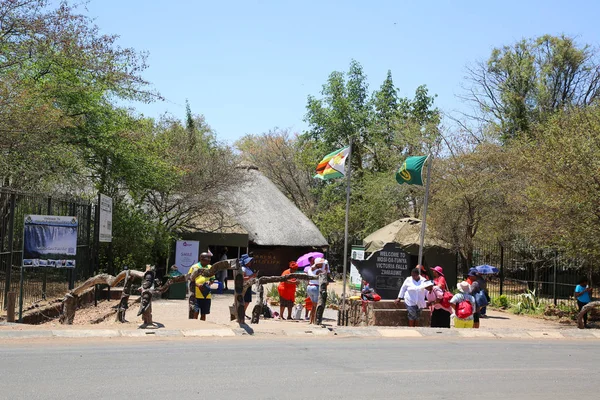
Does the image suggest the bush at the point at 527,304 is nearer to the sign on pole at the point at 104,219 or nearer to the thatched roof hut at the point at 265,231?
the thatched roof hut at the point at 265,231

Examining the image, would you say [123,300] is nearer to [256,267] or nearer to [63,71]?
[63,71]

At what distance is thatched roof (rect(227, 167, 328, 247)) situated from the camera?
34281 millimetres

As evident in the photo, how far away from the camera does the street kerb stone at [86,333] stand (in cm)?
1085

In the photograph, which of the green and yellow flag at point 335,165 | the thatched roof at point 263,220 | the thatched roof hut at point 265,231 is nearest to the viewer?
the green and yellow flag at point 335,165

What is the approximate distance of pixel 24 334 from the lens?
1058cm

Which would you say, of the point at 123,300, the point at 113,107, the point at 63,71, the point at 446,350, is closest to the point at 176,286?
the point at 113,107

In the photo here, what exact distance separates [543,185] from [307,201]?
33.5m

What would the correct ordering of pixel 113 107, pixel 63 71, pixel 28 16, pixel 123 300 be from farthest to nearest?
pixel 113 107 → pixel 63 71 → pixel 28 16 → pixel 123 300

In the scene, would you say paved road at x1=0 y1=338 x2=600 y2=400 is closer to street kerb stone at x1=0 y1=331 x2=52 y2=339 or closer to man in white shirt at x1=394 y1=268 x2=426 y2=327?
street kerb stone at x1=0 y1=331 x2=52 y2=339

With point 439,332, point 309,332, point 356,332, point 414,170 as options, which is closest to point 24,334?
point 309,332

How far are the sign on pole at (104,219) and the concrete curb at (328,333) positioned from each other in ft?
25.6

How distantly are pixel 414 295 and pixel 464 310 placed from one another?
1088 mm

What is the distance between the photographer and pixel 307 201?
169ft

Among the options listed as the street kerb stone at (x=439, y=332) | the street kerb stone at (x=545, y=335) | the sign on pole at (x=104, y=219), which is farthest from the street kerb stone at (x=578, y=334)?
the sign on pole at (x=104, y=219)
